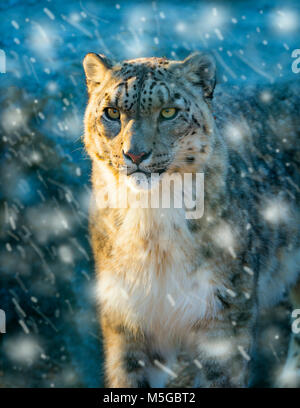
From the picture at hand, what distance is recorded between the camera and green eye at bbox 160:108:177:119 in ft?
9.35

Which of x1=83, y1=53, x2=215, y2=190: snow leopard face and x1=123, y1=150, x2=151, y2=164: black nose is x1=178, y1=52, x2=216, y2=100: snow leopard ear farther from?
x1=123, y1=150, x2=151, y2=164: black nose

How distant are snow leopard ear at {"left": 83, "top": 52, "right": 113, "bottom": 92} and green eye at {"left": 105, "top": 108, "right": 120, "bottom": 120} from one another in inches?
16.2

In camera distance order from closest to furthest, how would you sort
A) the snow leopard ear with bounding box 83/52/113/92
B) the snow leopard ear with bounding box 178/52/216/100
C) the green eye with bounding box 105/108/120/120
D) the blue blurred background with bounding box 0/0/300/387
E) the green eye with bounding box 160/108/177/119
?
the green eye with bounding box 160/108/177/119
the green eye with bounding box 105/108/120/120
the snow leopard ear with bounding box 178/52/216/100
the snow leopard ear with bounding box 83/52/113/92
the blue blurred background with bounding box 0/0/300/387

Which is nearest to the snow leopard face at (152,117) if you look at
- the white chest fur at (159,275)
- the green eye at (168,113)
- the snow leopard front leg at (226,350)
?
the green eye at (168,113)

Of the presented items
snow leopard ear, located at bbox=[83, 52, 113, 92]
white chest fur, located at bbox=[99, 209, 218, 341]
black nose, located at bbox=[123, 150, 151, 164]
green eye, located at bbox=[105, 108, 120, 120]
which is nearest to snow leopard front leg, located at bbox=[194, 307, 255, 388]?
white chest fur, located at bbox=[99, 209, 218, 341]

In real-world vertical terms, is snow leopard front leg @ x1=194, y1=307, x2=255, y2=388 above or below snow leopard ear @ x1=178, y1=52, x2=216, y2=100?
below

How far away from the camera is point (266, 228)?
12.7ft

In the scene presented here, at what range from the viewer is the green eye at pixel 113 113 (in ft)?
9.70

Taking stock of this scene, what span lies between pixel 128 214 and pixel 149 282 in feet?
1.48

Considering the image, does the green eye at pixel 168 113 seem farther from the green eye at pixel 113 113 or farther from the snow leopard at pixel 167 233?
the green eye at pixel 113 113

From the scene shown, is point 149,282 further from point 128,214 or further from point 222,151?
point 222,151

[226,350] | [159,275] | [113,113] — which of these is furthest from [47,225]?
[226,350]

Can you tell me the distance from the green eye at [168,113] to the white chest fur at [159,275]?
1.95 ft

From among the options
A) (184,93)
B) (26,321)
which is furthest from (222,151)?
(26,321)
